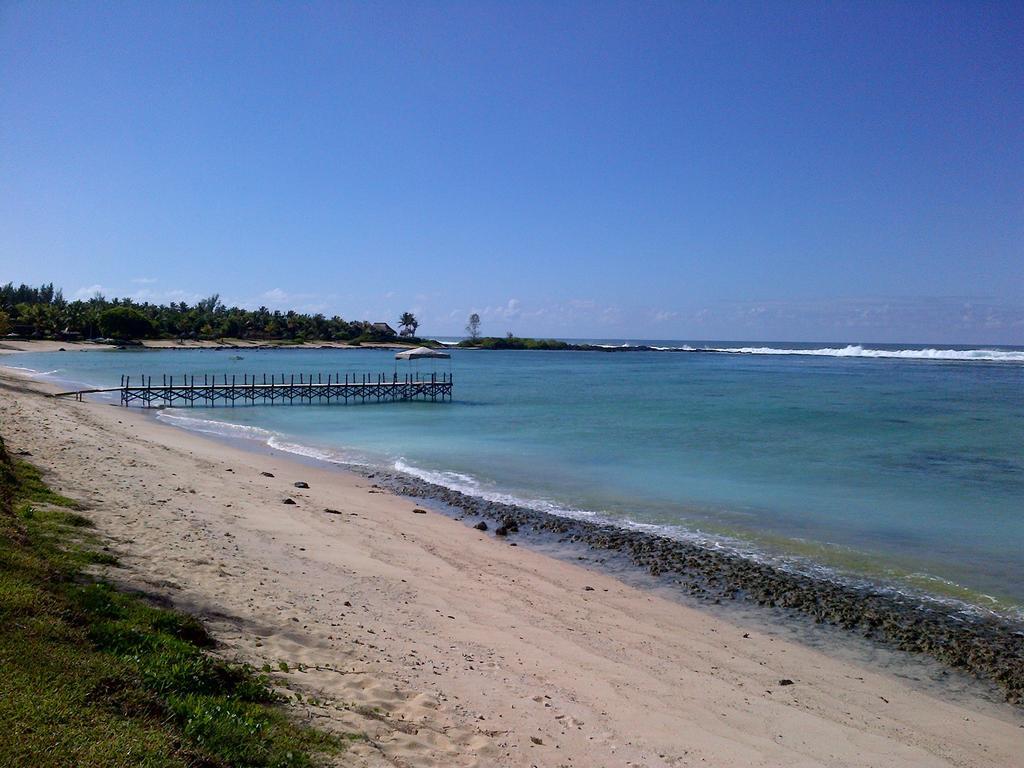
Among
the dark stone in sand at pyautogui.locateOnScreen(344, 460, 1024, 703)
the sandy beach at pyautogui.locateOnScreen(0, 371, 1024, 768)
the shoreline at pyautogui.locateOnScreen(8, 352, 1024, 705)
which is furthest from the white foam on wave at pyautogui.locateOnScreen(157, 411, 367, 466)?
the sandy beach at pyautogui.locateOnScreen(0, 371, 1024, 768)

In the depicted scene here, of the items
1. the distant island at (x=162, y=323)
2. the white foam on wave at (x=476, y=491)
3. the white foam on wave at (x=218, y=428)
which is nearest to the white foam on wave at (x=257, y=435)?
the white foam on wave at (x=218, y=428)

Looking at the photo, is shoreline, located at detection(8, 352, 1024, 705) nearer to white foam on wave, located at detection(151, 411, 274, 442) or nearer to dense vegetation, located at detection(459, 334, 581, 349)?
white foam on wave, located at detection(151, 411, 274, 442)

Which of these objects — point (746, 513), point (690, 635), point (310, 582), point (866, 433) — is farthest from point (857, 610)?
point (866, 433)

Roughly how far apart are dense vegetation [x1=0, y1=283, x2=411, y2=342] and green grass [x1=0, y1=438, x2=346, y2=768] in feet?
254

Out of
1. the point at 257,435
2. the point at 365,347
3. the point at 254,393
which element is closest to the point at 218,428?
the point at 257,435

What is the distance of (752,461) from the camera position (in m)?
23.4

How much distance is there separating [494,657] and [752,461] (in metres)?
18.4

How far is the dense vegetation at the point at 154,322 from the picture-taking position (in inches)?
3868

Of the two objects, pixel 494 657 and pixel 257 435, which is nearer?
pixel 494 657

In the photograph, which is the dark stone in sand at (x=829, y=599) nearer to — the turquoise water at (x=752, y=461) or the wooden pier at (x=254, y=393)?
the turquoise water at (x=752, y=461)

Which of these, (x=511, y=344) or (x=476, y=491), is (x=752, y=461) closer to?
(x=476, y=491)

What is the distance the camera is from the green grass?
3484 mm

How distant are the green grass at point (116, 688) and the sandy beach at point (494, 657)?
450 millimetres

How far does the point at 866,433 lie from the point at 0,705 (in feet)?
109
